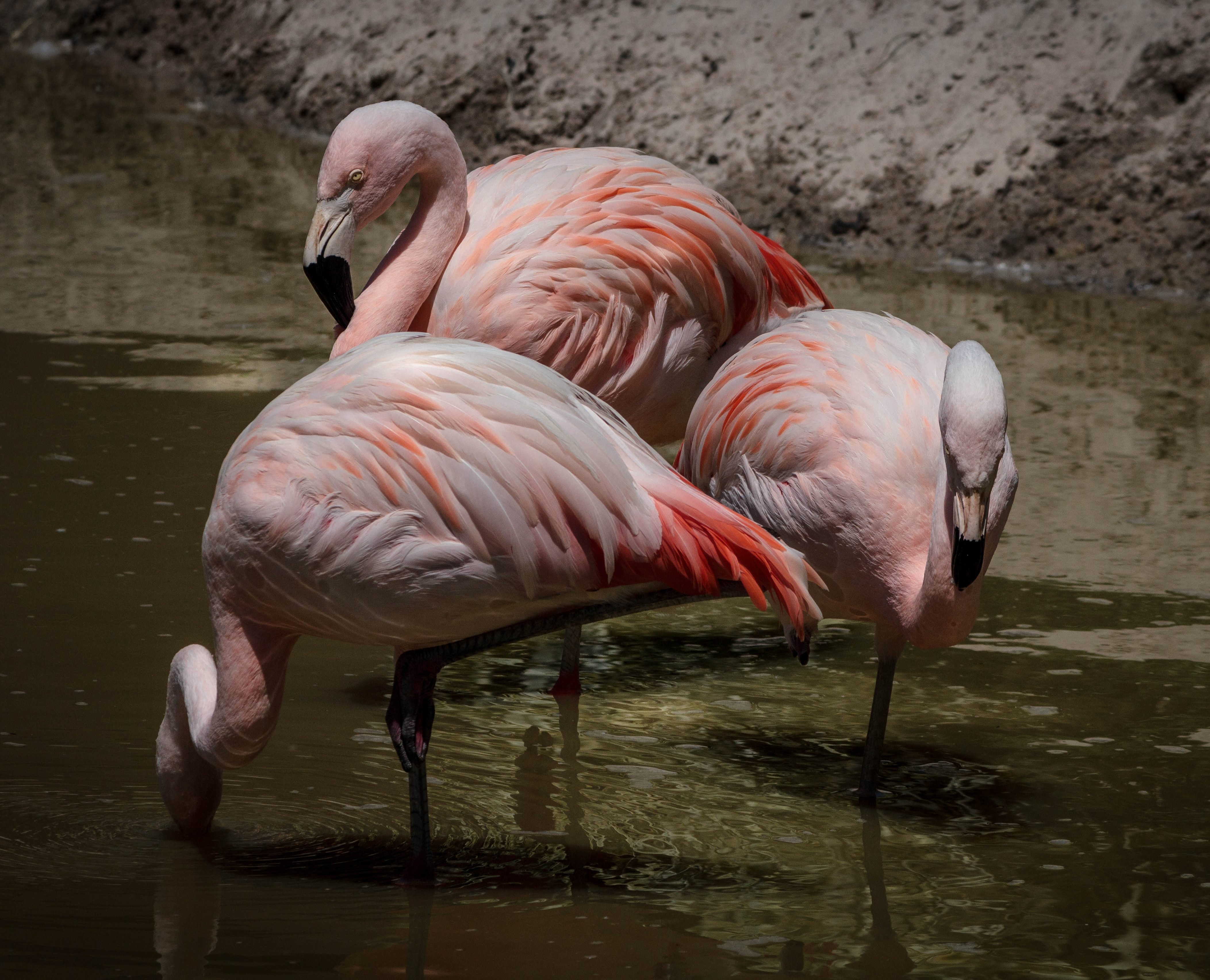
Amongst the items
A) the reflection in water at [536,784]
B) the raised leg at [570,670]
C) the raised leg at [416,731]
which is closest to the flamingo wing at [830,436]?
the raised leg at [570,670]

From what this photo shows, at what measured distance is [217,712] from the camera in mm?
3094

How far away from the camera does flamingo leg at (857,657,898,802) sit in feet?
11.6

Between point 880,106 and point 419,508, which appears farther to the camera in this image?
point 880,106

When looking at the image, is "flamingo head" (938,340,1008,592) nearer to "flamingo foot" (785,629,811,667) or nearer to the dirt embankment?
"flamingo foot" (785,629,811,667)

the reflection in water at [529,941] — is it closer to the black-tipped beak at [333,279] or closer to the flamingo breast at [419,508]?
the flamingo breast at [419,508]

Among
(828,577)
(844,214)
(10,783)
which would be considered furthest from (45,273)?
(828,577)

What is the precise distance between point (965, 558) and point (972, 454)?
0.20 meters

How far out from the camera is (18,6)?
13836mm

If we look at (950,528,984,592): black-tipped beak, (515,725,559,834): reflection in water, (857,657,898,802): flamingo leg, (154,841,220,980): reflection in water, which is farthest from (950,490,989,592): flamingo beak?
(154,841,220,980): reflection in water

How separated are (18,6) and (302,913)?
A: 12729 millimetres

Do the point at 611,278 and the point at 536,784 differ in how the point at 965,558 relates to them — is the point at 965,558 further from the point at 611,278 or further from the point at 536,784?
the point at 611,278

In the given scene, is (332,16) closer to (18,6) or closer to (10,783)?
(18,6)

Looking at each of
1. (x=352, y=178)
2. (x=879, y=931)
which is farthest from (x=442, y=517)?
(x=352, y=178)

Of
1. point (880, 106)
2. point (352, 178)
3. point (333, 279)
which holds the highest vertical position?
point (880, 106)
